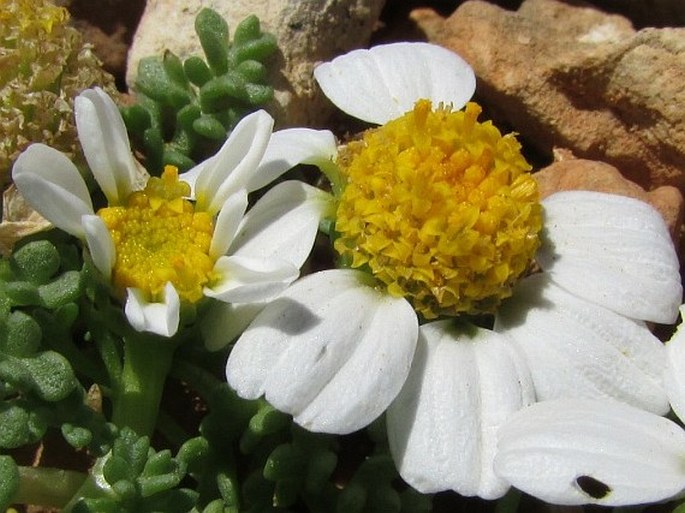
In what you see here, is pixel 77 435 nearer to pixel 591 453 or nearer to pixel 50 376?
pixel 50 376

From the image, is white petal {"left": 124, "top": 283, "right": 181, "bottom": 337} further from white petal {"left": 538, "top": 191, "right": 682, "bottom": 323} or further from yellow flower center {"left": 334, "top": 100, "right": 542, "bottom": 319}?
white petal {"left": 538, "top": 191, "right": 682, "bottom": 323}

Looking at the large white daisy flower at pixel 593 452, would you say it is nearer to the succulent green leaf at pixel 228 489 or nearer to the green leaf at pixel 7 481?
the succulent green leaf at pixel 228 489

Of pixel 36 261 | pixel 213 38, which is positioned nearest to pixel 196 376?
pixel 36 261

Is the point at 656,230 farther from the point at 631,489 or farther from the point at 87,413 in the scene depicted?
the point at 87,413

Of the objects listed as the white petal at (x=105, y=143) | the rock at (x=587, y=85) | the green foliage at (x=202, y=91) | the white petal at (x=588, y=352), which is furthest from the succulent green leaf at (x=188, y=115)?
the white petal at (x=588, y=352)

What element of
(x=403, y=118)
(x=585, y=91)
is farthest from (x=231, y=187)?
(x=585, y=91)
